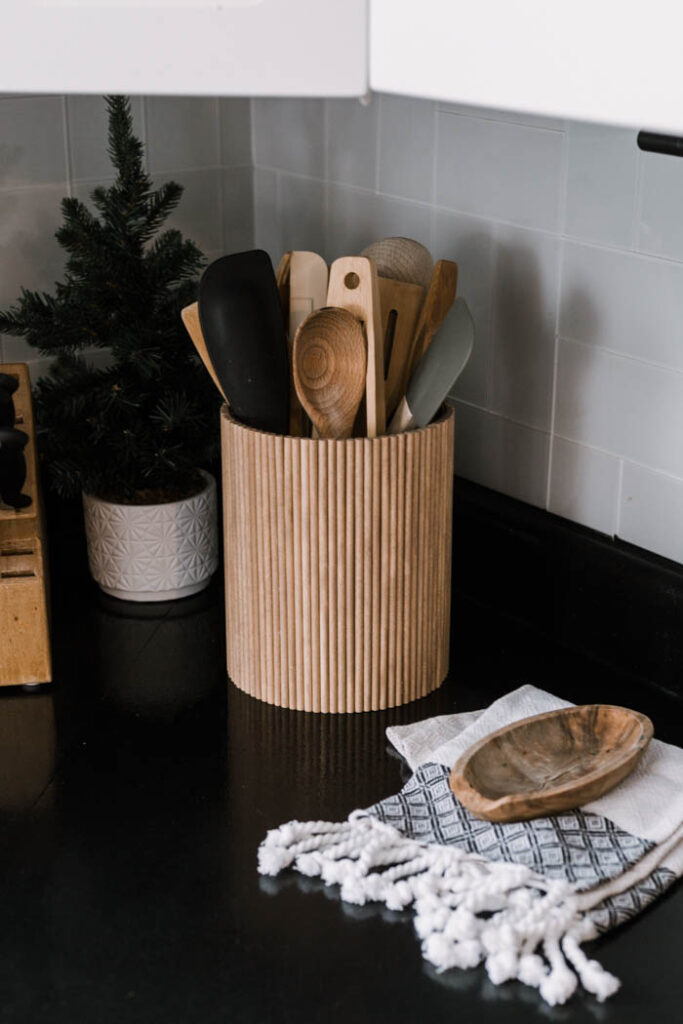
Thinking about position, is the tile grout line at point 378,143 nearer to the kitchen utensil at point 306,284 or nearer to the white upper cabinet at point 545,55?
the kitchen utensil at point 306,284

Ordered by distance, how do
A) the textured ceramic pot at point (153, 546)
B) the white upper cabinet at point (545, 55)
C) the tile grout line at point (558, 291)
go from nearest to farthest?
the white upper cabinet at point (545, 55) → the tile grout line at point (558, 291) → the textured ceramic pot at point (153, 546)

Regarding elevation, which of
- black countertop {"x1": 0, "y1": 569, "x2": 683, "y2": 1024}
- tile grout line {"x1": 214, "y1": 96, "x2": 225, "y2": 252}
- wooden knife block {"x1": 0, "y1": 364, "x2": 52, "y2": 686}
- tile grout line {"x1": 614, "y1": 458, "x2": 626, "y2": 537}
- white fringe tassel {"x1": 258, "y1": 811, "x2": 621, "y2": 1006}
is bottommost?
black countertop {"x1": 0, "y1": 569, "x2": 683, "y2": 1024}

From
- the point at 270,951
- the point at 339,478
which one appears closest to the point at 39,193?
the point at 339,478

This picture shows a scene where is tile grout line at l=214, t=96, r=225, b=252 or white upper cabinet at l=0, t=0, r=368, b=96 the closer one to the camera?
white upper cabinet at l=0, t=0, r=368, b=96

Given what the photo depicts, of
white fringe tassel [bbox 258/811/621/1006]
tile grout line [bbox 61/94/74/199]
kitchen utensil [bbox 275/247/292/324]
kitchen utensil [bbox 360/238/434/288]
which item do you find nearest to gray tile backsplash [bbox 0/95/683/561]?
tile grout line [bbox 61/94/74/199]

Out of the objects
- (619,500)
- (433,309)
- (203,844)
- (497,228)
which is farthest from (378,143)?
(203,844)

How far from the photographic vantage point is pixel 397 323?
1.02 metres

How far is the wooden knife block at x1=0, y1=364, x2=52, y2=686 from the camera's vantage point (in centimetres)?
101

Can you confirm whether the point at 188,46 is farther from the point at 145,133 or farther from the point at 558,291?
the point at 145,133

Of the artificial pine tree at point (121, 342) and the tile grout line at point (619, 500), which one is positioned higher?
the artificial pine tree at point (121, 342)

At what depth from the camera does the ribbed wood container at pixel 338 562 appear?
955 millimetres

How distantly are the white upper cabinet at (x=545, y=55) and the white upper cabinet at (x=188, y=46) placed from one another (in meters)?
0.04

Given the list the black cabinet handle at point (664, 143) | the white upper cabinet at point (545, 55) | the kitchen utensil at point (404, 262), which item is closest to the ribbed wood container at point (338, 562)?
the kitchen utensil at point (404, 262)

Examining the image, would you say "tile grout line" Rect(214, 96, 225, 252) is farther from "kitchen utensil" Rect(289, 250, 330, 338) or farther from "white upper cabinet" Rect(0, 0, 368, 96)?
"white upper cabinet" Rect(0, 0, 368, 96)
